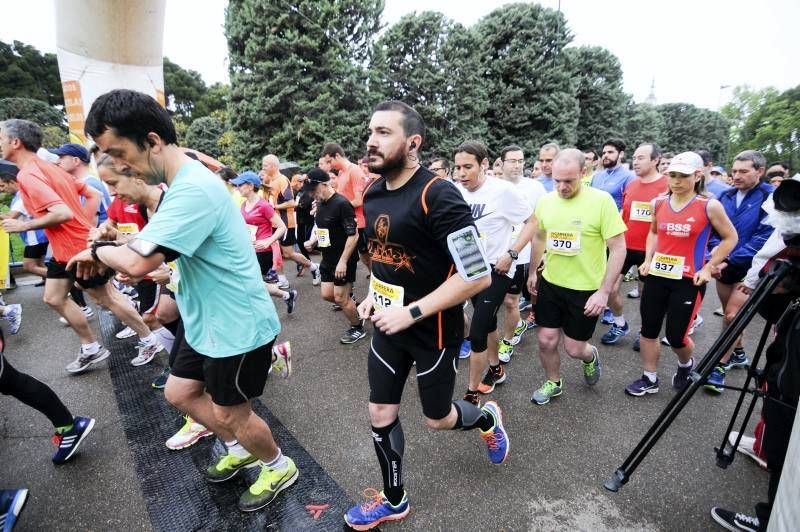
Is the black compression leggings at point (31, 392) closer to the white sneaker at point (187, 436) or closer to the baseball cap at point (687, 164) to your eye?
the white sneaker at point (187, 436)

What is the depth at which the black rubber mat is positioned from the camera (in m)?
2.28

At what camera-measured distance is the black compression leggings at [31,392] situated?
2.43 metres

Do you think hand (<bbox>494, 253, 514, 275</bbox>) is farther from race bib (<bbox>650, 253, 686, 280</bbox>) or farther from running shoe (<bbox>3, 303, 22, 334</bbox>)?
running shoe (<bbox>3, 303, 22, 334</bbox>)

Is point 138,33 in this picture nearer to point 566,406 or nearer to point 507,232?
point 507,232

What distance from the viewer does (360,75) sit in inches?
610

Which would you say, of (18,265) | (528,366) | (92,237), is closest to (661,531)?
(528,366)

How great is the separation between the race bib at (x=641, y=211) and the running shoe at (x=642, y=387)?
2.26 meters

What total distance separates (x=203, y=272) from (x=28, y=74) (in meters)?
51.5

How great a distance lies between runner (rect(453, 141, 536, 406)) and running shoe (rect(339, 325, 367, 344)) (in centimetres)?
181

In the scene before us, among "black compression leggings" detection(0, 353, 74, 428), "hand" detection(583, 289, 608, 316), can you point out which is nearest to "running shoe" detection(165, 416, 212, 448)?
"black compression leggings" detection(0, 353, 74, 428)

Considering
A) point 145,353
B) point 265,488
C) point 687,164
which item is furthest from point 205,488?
point 687,164

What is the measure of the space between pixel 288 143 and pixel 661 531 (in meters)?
15.1

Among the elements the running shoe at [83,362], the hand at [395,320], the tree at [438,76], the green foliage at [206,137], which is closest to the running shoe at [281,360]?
the hand at [395,320]

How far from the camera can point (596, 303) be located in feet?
9.86
